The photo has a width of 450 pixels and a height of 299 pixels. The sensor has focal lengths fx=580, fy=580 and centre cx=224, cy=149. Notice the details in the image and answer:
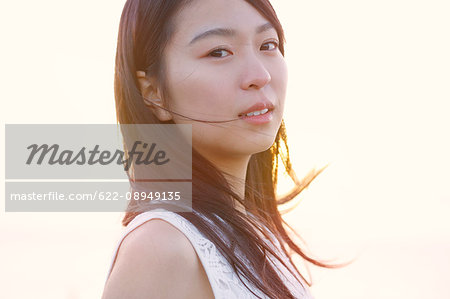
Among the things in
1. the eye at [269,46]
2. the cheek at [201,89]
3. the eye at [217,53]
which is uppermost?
the eye at [269,46]

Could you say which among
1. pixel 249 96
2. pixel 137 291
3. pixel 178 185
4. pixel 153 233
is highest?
pixel 249 96

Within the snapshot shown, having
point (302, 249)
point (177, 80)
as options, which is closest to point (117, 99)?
point (177, 80)

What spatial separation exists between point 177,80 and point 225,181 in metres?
0.45

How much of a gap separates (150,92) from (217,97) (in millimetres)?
335

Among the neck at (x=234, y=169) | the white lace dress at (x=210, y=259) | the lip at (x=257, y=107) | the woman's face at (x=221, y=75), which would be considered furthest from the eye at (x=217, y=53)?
the white lace dress at (x=210, y=259)

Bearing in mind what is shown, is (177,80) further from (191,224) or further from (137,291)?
(137,291)

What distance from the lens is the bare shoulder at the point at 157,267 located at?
1.57 metres

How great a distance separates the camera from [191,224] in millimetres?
1841

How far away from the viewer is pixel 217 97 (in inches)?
83.9

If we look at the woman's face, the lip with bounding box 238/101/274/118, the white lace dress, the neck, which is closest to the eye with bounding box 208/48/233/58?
the woman's face

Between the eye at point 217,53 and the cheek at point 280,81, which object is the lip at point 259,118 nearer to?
the cheek at point 280,81

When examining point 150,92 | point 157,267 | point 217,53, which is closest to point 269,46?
point 217,53

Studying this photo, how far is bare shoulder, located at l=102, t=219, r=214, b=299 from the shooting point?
1569mm
